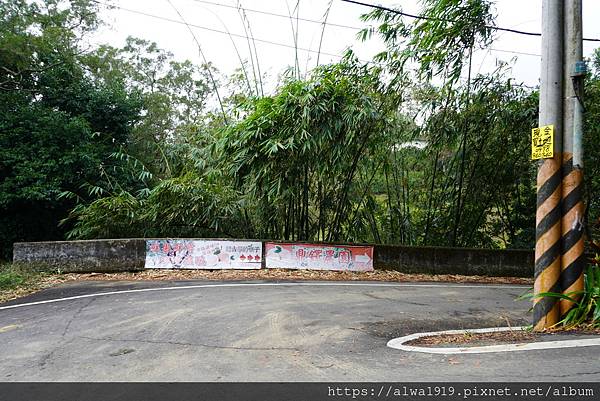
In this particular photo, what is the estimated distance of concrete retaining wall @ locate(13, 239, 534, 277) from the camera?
891cm

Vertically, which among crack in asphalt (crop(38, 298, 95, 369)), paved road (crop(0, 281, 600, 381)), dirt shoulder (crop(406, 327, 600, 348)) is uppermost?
dirt shoulder (crop(406, 327, 600, 348))

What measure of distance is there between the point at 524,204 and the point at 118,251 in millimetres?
9871

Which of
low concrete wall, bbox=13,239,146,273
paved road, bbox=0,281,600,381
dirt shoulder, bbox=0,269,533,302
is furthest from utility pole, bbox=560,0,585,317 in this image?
low concrete wall, bbox=13,239,146,273

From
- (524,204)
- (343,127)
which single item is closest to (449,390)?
(343,127)

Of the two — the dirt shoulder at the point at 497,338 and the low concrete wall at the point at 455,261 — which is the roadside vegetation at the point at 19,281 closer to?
the dirt shoulder at the point at 497,338

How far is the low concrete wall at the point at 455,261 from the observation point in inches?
367

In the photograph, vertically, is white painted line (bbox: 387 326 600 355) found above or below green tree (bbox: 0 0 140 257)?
below

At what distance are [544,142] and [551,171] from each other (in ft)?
1.07

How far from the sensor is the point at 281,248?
8.98 meters

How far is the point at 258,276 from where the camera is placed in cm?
852

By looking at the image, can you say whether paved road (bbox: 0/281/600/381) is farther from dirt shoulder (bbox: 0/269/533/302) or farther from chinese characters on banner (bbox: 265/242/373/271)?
chinese characters on banner (bbox: 265/242/373/271)

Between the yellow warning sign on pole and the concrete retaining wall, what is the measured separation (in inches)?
199

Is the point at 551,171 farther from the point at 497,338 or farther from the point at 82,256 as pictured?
the point at 82,256

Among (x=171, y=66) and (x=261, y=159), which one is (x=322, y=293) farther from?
(x=171, y=66)
